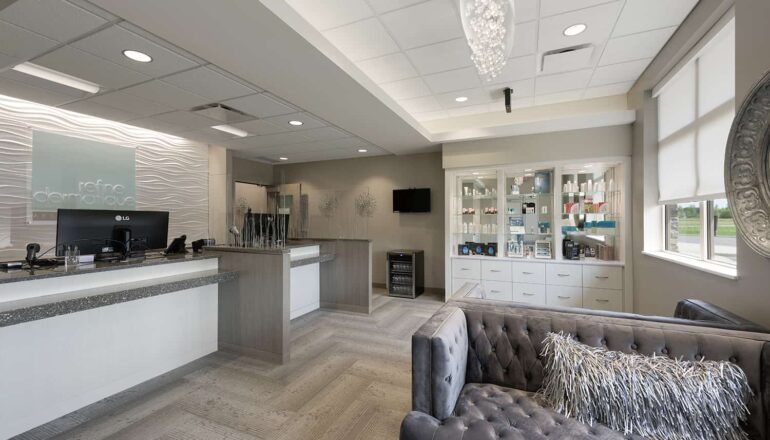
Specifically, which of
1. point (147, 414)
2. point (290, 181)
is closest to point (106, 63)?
point (147, 414)

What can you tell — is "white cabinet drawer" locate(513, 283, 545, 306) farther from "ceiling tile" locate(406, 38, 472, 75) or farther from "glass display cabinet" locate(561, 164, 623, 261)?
"ceiling tile" locate(406, 38, 472, 75)

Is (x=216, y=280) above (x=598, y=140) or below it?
below

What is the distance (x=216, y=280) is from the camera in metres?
3.03

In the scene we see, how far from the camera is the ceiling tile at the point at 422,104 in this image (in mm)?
4393

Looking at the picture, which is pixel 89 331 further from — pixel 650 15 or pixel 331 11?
pixel 650 15

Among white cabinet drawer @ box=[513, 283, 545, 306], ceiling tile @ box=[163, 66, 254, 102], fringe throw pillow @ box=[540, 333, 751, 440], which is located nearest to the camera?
fringe throw pillow @ box=[540, 333, 751, 440]

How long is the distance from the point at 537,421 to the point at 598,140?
13.9 ft

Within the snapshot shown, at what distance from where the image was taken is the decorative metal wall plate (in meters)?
1.59

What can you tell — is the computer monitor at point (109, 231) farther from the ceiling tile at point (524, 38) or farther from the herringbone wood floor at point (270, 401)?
the ceiling tile at point (524, 38)

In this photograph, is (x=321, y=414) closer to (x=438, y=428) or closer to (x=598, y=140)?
(x=438, y=428)

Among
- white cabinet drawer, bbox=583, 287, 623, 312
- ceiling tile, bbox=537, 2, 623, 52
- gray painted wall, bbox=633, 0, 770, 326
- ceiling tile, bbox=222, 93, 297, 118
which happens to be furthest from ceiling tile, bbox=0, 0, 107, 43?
white cabinet drawer, bbox=583, 287, 623, 312

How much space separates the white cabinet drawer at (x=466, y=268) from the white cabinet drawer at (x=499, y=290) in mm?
215

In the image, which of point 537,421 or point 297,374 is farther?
point 297,374

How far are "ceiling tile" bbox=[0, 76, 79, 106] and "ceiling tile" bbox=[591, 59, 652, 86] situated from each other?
6.01 m
